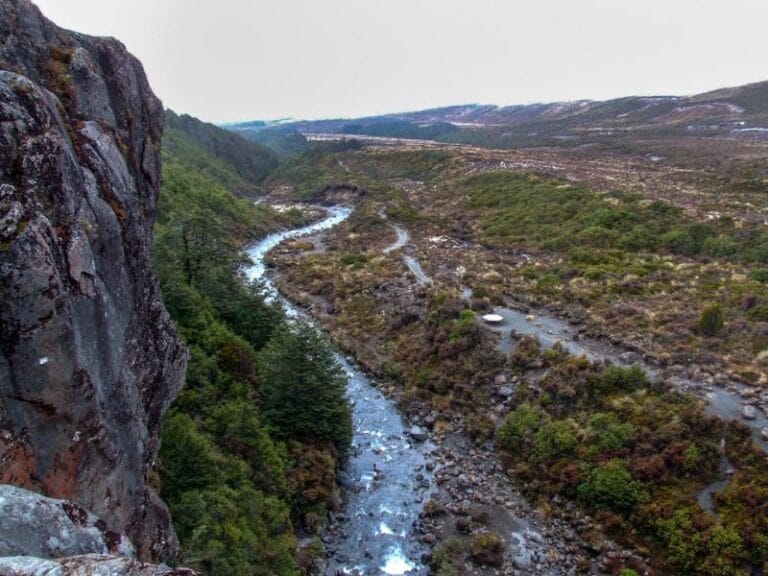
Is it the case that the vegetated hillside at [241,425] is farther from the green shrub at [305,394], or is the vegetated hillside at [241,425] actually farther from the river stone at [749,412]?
the river stone at [749,412]

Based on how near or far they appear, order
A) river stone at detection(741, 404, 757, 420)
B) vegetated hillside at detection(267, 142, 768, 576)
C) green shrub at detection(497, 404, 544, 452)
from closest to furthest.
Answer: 1. vegetated hillside at detection(267, 142, 768, 576)
2. river stone at detection(741, 404, 757, 420)
3. green shrub at detection(497, 404, 544, 452)

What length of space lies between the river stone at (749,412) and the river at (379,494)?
15869 millimetres

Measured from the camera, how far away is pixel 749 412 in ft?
88.8

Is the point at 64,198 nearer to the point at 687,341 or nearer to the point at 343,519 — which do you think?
the point at 343,519

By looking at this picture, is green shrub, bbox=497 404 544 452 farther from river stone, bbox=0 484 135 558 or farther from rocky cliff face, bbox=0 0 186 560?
river stone, bbox=0 484 135 558

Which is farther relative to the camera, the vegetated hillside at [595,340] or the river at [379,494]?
the vegetated hillside at [595,340]

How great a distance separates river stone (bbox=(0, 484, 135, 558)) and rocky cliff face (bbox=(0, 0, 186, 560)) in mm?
2144

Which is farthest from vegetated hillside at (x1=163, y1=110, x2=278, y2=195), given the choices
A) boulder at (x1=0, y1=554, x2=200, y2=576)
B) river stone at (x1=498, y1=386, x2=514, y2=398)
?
boulder at (x1=0, y1=554, x2=200, y2=576)

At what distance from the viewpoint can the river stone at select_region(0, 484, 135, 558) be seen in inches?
273

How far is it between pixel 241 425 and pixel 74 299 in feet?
50.2

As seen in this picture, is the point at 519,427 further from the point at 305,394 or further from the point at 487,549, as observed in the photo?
the point at 305,394

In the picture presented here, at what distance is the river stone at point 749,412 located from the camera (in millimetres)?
26922

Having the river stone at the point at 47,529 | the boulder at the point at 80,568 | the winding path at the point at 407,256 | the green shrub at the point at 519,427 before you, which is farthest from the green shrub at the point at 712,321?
the boulder at the point at 80,568

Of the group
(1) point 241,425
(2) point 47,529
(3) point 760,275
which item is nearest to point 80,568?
(2) point 47,529
